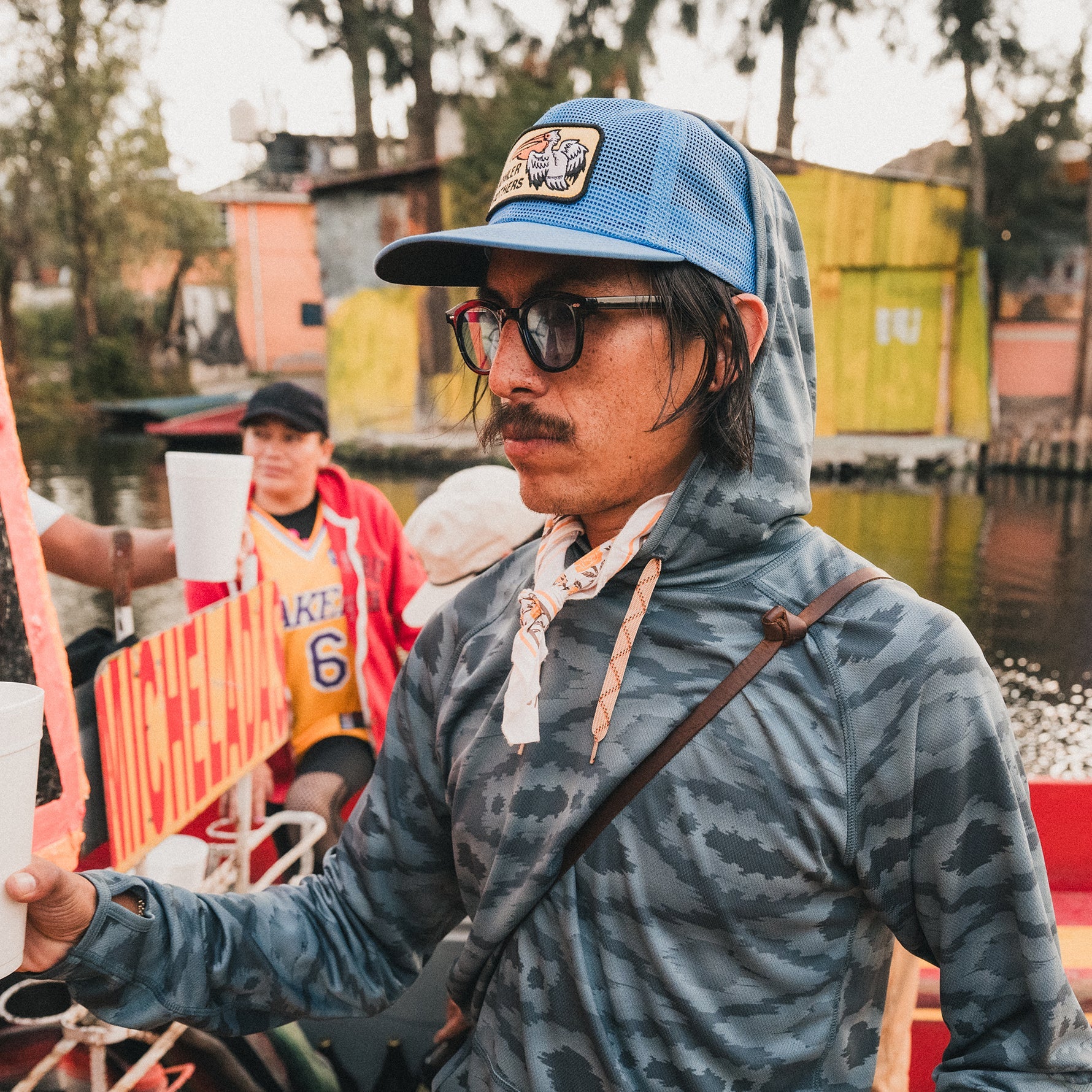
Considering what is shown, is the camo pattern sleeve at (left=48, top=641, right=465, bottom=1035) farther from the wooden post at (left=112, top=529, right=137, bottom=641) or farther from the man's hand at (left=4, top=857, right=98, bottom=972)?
the wooden post at (left=112, top=529, right=137, bottom=641)

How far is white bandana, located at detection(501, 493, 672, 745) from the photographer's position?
3.91 feet

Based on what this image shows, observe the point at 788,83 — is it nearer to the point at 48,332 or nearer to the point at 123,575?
the point at 123,575

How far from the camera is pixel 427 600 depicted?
3.35 m

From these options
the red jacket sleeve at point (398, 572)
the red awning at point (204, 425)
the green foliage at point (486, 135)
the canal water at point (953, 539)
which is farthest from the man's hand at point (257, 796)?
the red awning at point (204, 425)

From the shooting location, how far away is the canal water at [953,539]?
8.77 metres

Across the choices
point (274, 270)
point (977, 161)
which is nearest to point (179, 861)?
point (977, 161)

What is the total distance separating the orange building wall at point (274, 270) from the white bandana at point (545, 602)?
1257 inches

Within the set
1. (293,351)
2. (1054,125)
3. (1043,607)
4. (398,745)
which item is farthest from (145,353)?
(398,745)

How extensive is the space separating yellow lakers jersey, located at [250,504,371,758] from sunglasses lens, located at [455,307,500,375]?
231 cm

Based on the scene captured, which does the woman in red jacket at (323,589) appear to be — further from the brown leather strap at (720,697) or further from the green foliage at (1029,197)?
the green foliage at (1029,197)

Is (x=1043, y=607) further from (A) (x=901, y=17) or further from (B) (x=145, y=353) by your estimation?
(B) (x=145, y=353)

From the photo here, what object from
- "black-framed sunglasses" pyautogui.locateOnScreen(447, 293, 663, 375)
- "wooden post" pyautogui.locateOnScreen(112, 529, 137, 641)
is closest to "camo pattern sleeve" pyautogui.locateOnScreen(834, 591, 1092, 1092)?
"black-framed sunglasses" pyautogui.locateOnScreen(447, 293, 663, 375)

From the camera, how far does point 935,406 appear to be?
19.3 meters

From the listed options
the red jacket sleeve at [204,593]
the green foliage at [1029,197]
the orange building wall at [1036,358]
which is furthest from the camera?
the orange building wall at [1036,358]
